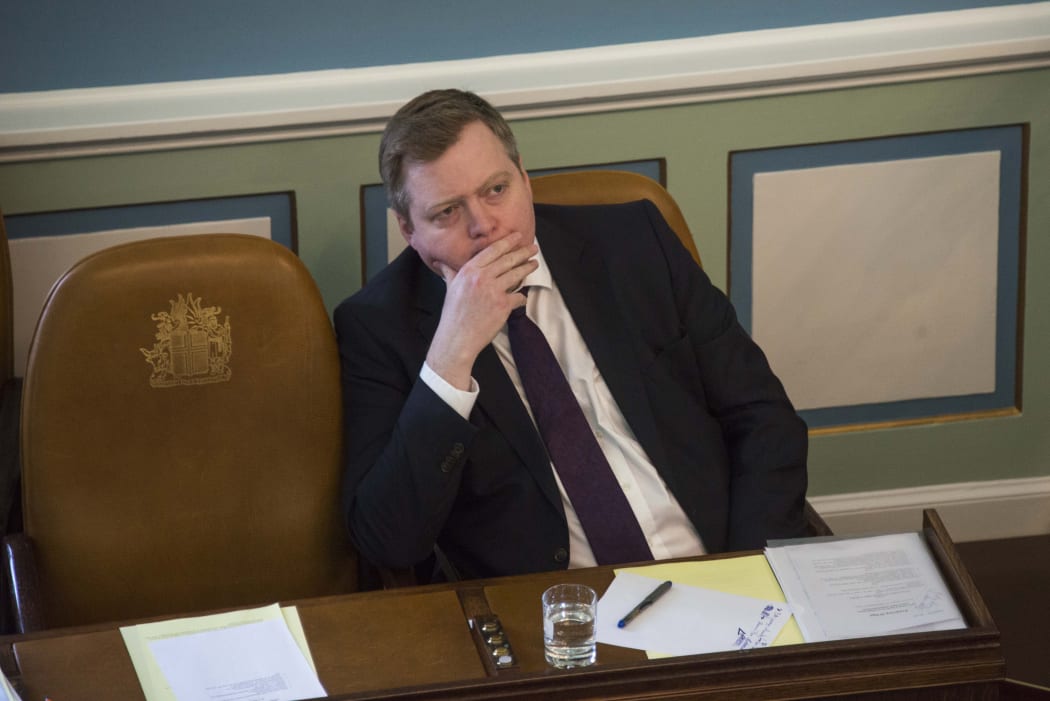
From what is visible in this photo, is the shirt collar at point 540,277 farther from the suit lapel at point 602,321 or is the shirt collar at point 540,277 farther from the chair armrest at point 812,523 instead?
the chair armrest at point 812,523

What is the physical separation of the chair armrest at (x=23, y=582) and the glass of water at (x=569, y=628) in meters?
0.85

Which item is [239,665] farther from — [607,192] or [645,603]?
[607,192]

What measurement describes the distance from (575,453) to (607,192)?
60 centimetres

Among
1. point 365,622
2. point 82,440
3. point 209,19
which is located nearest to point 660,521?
point 365,622

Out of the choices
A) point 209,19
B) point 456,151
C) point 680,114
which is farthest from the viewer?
point 680,114

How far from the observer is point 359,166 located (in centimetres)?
277

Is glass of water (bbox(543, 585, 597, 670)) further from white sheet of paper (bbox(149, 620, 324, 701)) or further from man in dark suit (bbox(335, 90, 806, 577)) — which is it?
man in dark suit (bbox(335, 90, 806, 577))

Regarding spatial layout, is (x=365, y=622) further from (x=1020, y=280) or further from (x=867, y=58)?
(x=1020, y=280)

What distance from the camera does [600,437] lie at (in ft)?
7.25

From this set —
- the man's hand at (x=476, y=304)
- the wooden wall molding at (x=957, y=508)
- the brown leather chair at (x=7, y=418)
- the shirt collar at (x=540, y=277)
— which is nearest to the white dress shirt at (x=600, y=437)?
the shirt collar at (x=540, y=277)

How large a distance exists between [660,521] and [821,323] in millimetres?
1127

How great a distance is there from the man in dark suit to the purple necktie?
0.02m

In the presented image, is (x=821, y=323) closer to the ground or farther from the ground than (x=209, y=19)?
closer to the ground

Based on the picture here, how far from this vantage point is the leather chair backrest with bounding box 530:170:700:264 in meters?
2.49
